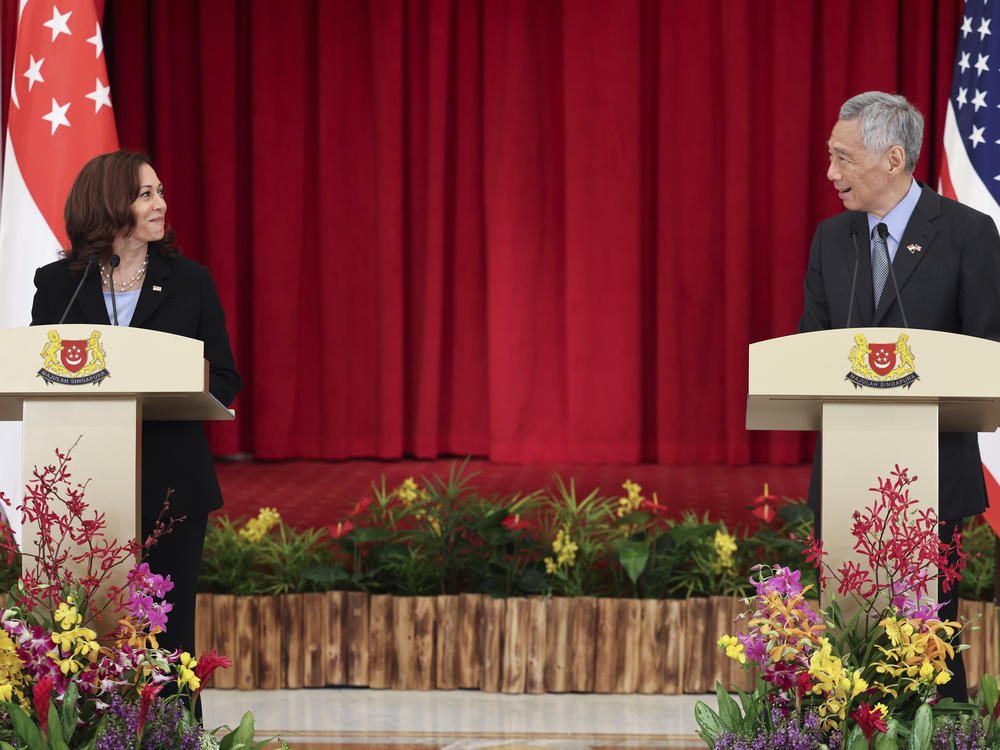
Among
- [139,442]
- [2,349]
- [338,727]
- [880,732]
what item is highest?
[2,349]

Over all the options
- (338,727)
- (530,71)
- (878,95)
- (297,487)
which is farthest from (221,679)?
(530,71)

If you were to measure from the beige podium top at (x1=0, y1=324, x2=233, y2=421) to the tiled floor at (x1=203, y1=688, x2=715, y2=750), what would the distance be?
4.27ft

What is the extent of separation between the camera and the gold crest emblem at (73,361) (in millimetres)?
1777

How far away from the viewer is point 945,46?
5602 millimetres

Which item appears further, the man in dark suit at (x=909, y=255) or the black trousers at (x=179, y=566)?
the black trousers at (x=179, y=566)

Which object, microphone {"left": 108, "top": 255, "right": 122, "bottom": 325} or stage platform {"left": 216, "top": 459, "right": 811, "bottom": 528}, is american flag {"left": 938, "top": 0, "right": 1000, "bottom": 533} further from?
microphone {"left": 108, "top": 255, "right": 122, "bottom": 325}

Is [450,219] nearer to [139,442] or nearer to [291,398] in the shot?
[291,398]

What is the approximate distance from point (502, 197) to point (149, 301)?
387cm

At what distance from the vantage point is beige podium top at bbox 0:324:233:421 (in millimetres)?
1769

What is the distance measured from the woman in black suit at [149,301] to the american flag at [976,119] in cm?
232

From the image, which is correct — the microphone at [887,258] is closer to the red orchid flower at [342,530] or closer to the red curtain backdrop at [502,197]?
the red orchid flower at [342,530]

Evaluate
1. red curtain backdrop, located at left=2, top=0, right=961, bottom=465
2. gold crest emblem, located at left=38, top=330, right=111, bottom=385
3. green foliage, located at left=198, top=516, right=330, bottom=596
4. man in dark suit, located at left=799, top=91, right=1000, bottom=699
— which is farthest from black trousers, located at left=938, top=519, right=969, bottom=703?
red curtain backdrop, located at left=2, top=0, right=961, bottom=465

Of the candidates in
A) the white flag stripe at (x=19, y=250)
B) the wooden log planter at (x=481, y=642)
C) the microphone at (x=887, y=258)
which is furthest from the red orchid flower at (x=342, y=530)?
the microphone at (x=887, y=258)

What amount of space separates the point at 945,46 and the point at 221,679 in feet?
15.0
